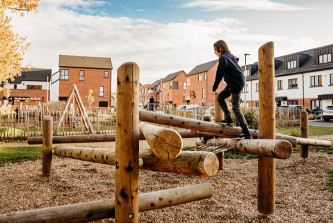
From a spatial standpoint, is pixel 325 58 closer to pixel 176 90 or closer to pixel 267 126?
pixel 176 90

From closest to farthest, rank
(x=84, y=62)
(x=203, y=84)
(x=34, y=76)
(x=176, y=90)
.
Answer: (x=84, y=62) < (x=203, y=84) < (x=34, y=76) < (x=176, y=90)

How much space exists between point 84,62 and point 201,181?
138ft

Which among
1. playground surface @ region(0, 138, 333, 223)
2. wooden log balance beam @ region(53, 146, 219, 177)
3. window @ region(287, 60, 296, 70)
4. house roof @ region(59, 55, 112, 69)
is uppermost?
house roof @ region(59, 55, 112, 69)

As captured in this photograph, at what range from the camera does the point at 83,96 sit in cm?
4169

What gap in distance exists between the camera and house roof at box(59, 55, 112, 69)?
42.2 meters

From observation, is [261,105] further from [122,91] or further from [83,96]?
[83,96]

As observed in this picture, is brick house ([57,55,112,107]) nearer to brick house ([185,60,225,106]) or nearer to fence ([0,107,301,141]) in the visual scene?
brick house ([185,60,225,106])

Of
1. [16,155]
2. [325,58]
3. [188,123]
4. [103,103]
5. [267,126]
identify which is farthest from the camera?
[103,103]

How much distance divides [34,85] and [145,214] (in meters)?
55.5

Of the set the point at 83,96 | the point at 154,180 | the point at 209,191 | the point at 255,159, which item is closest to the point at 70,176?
the point at 154,180

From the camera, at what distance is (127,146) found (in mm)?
2338

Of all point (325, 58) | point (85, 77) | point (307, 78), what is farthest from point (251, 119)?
point (85, 77)

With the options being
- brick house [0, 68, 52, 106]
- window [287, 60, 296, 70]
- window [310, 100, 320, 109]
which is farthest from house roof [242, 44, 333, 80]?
brick house [0, 68, 52, 106]

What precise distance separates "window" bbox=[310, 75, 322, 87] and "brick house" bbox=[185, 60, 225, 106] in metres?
14.6
